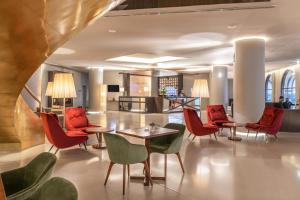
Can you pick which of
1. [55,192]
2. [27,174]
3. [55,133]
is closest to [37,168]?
[27,174]

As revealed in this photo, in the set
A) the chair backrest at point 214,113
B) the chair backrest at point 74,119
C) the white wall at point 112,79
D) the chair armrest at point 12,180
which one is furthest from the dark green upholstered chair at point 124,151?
the white wall at point 112,79

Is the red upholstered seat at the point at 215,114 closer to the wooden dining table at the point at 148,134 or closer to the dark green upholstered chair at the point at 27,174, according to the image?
the wooden dining table at the point at 148,134

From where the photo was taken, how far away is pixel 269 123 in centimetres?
754

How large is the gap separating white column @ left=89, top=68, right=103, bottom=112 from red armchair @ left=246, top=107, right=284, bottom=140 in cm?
1189

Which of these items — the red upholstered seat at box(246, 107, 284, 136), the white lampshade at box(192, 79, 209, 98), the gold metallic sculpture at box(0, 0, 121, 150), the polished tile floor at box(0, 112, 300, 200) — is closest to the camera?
the gold metallic sculpture at box(0, 0, 121, 150)

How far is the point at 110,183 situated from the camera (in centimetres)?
383

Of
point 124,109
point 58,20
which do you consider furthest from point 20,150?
point 124,109

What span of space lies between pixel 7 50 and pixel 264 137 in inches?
303

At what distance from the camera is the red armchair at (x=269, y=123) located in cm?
731

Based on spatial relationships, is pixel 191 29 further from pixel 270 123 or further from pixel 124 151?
pixel 124 151

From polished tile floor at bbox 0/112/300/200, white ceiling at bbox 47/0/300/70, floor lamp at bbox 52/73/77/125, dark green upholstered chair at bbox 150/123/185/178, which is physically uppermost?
white ceiling at bbox 47/0/300/70

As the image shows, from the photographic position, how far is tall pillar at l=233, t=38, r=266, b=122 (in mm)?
7805

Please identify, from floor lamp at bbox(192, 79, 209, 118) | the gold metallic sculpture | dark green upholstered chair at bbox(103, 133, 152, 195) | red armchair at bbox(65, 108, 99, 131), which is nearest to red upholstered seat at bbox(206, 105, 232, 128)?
floor lamp at bbox(192, 79, 209, 118)

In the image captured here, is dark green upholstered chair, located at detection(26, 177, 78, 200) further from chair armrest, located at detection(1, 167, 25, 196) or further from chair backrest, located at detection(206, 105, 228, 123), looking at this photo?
chair backrest, located at detection(206, 105, 228, 123)
